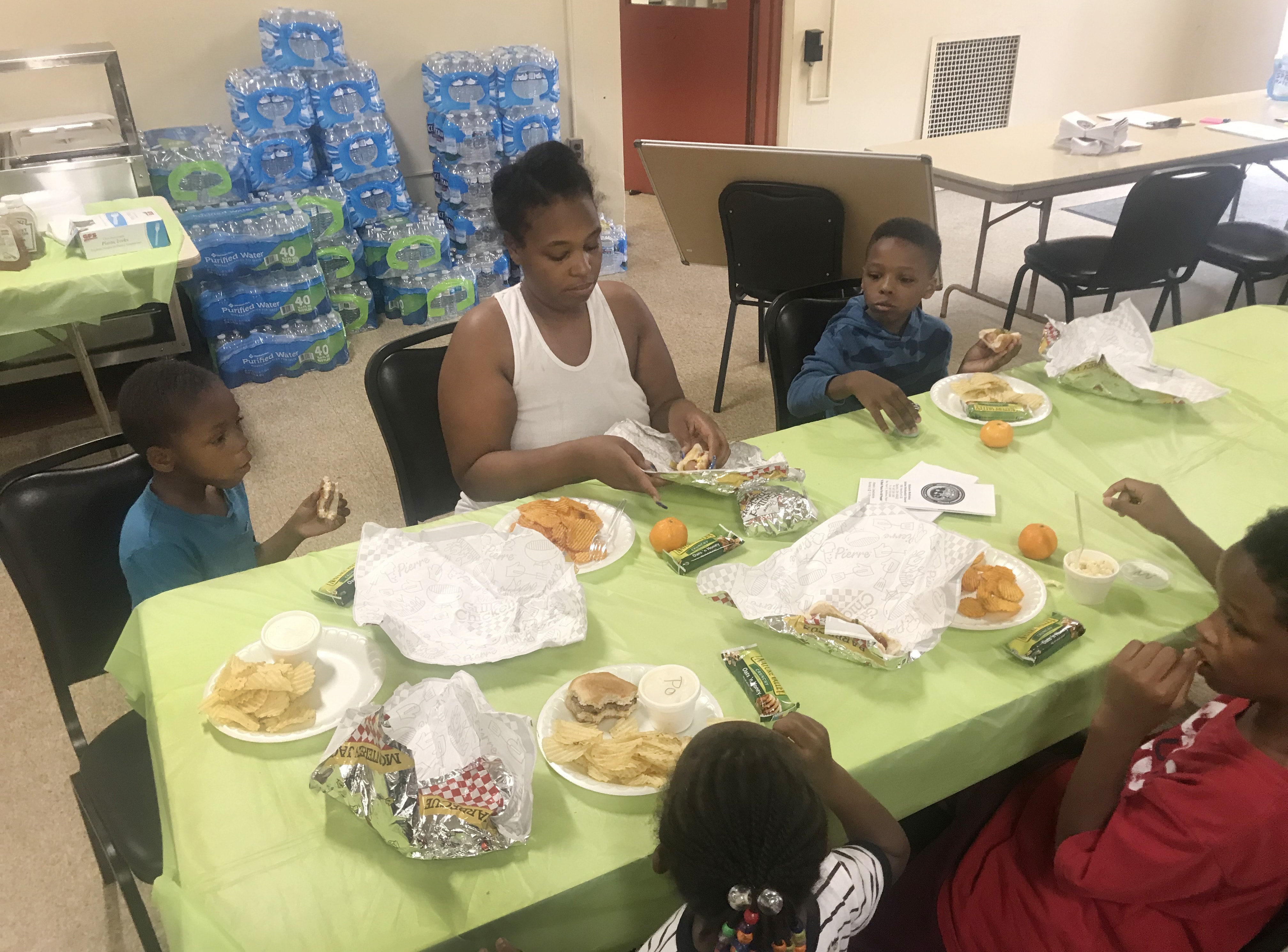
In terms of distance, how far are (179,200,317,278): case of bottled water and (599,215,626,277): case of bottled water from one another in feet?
5.01

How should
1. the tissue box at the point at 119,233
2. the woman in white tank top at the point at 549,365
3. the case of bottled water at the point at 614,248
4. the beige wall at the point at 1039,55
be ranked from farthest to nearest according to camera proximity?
1. the beige wall at the point at 1039,55
2. the case of bottled water at the point at 614,248
3. the tissue box at the point at 119,233
4. the woman in white tank top at the point at 549,365

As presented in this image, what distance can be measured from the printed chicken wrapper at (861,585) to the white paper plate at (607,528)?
144mm

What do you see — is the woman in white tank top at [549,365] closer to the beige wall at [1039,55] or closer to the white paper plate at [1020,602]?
the white paper plate at [1020,602]

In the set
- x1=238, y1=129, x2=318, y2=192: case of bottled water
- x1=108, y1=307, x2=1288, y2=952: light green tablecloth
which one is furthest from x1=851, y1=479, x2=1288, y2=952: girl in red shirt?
x1=238, y1=129, x2=318, y2=192: case of bottled water

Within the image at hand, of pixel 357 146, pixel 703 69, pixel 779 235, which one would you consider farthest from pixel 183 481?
pixel 703 69

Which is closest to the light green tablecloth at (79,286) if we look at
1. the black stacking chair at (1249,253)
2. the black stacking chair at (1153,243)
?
the black stacking chair at (1153,243)

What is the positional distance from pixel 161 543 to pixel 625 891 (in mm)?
954

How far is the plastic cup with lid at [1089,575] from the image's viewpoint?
124cm

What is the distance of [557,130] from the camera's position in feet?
13.8

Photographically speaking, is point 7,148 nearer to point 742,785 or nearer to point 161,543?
point 161,543

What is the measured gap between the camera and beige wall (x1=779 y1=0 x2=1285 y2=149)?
537cm

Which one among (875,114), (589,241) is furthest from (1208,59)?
(589,241)

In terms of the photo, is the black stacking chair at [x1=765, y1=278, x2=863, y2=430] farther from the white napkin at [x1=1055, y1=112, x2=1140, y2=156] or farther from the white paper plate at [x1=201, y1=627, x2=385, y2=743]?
the white napkin at [x1=1055, y1=112, x2=1140, y2=156]

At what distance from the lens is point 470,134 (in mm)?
3949
